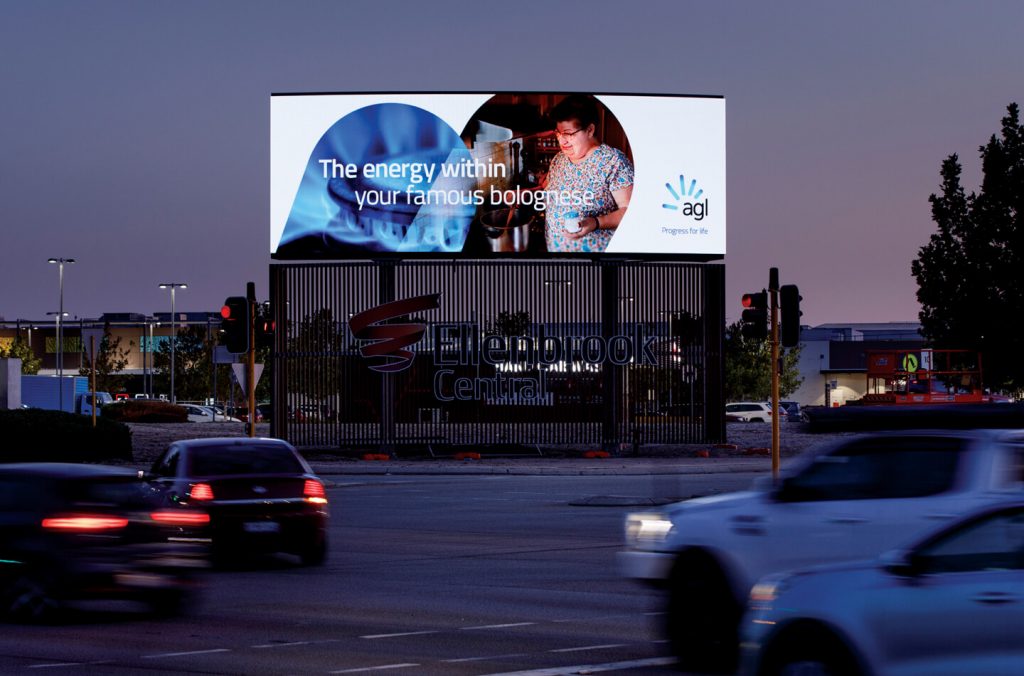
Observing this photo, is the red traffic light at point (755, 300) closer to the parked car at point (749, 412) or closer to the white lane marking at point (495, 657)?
the white lane marking at point (495, 657)

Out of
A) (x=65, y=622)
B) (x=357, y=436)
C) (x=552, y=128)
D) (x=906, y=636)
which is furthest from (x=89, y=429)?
(x=906, y=636)

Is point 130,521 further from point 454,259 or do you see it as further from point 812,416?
point 454,259

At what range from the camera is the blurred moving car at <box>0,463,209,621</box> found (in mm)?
13000

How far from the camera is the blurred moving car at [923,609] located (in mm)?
7113

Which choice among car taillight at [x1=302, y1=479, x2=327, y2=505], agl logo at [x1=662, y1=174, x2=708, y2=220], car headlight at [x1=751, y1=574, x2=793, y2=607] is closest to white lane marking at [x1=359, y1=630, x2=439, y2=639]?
car headlight at [x1=751, y1=574, x2=793, y2=607]

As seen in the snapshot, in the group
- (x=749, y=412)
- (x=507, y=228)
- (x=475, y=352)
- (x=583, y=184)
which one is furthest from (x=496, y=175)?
(x=749, y=412)

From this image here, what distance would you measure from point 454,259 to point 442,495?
1790 centimetres

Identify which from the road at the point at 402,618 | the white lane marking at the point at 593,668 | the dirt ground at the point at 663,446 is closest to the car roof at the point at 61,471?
the road at the point at 402,618

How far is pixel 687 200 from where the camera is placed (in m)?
48.8

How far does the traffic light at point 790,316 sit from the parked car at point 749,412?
52.1 meters

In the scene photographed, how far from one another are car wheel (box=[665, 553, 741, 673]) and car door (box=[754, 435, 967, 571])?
57 centimetres

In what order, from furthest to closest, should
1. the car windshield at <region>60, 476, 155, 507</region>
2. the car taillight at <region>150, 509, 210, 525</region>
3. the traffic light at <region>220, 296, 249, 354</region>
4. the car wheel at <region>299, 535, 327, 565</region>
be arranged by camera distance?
the traffic light at <region>220, 296, 249, 354</region> → the car wheel at <region>299, 535, 327, 565</region> → the car taillight at <region>150, 509, 210, 525</region> → the car windshield at <region>60, 476, 155, 507</region>

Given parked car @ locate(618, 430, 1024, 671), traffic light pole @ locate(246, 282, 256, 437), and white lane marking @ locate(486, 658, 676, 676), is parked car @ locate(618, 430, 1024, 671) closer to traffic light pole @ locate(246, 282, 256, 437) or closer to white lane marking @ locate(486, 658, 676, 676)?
white lane marking @ locate(486, 658, 676, 676)

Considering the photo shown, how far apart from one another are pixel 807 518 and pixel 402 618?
14.7 ft
